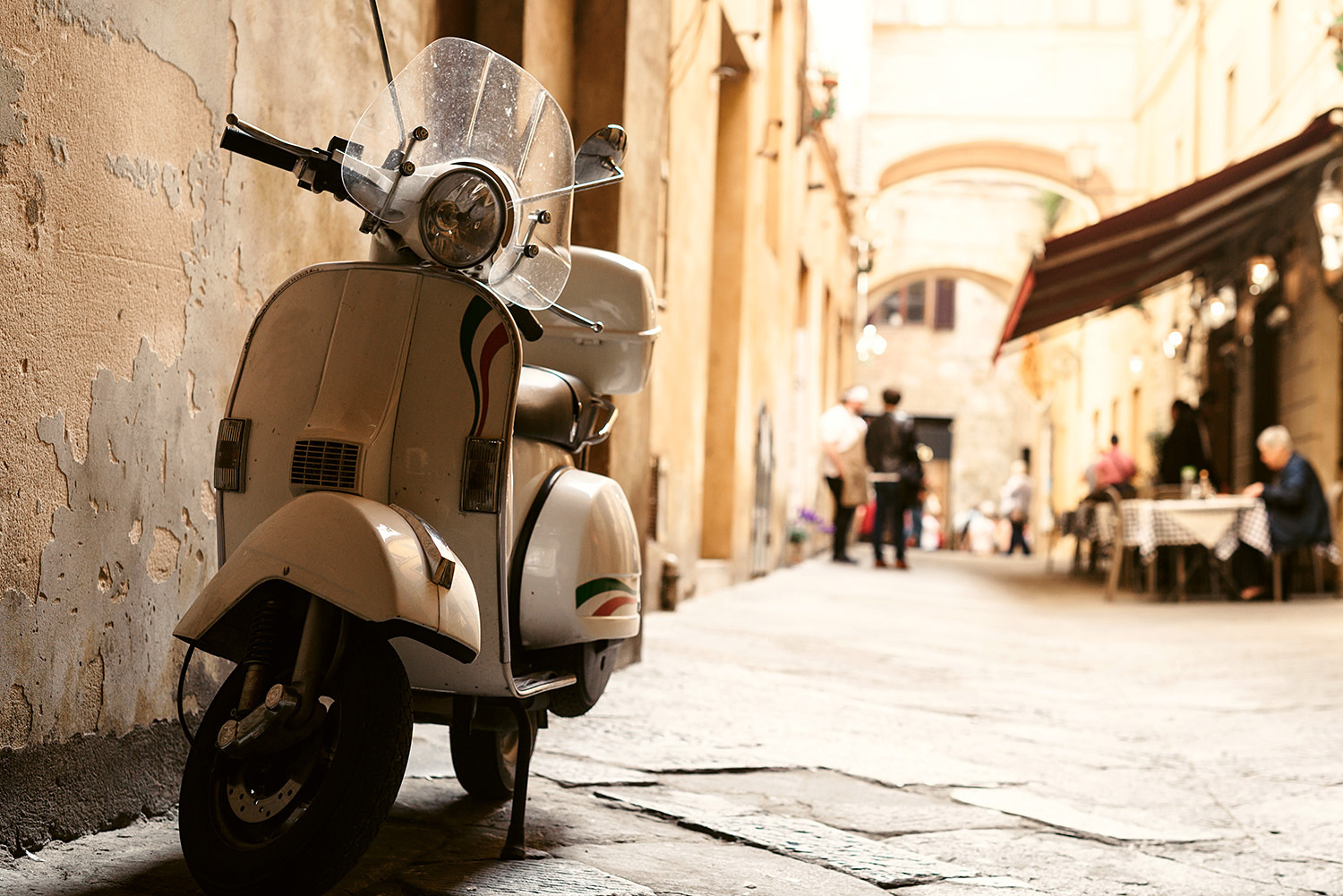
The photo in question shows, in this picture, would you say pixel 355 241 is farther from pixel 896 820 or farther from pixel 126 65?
pixel 896 820

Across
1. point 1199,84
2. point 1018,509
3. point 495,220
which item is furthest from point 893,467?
point 1018,509

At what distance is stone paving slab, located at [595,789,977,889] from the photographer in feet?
8.77

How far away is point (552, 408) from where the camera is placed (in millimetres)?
2793

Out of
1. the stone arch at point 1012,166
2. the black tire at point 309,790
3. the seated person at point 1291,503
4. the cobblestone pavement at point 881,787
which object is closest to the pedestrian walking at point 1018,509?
the stone arch at point 1012,166

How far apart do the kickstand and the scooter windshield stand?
30.0 inches

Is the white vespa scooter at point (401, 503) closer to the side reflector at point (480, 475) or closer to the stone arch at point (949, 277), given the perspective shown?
the side reflector at point (480, 475)

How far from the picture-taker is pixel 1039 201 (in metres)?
30.2

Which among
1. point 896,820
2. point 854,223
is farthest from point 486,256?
point 854,223

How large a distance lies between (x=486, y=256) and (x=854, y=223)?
2151cm

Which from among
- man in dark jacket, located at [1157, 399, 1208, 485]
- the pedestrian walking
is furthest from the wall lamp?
the pedestrian walking

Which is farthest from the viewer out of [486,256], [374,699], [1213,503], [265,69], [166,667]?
[1213,503]

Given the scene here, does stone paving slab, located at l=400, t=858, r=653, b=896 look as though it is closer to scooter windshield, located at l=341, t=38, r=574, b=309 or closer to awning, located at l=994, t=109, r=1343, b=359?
scooter windshield, located at l=341, t=38, r=574, b=309

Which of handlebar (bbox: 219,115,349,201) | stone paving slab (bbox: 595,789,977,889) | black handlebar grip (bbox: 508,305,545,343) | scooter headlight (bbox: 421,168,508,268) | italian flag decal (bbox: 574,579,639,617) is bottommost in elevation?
stone paving slab (bbox: 595,789,977,889)

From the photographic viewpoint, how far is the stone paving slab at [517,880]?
2.26 meters
